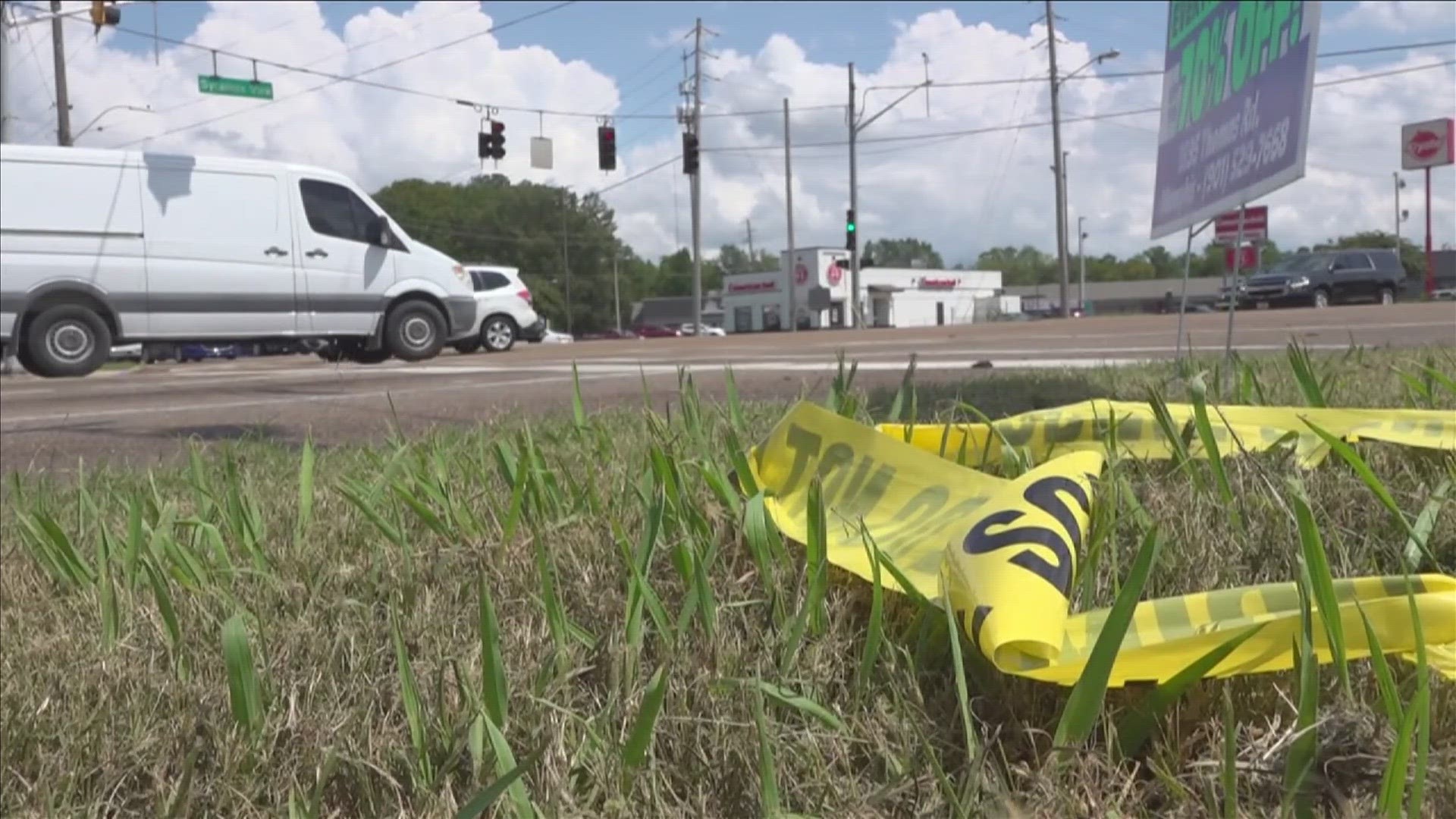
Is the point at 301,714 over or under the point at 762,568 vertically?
under

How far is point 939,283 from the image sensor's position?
89.1 meters

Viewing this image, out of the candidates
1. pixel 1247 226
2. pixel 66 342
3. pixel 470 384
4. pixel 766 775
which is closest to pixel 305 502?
pixel 766 775

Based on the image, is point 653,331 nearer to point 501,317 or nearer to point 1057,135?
point 1057,135

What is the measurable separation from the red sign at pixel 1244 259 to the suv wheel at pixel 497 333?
1269 cm

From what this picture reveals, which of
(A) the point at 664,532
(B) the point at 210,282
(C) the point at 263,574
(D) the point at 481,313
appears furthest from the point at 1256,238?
(D) the point at 481,313

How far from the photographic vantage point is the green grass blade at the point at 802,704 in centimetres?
143

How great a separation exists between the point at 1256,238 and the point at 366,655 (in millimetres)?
4084

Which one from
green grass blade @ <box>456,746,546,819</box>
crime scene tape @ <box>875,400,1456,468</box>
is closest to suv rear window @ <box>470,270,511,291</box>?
crime scene tape @ <box>875,400,1456,468</box>

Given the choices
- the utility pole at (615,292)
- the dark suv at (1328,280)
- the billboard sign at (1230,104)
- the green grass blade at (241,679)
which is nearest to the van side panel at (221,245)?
the billboard sign at (1230,104)

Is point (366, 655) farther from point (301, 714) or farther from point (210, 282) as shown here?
point (210, 282)

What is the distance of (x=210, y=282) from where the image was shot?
1070cm

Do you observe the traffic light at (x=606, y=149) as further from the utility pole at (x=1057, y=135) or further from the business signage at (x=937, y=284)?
the business signage at (x=937, y=284)

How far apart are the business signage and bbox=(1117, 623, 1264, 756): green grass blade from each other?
87.9 metres

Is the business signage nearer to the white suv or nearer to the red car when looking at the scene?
the red car
